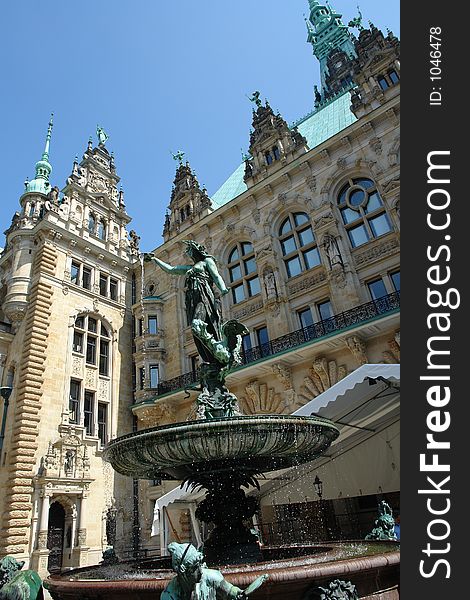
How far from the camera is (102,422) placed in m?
22.4

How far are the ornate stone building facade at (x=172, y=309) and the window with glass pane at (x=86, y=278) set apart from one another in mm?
66

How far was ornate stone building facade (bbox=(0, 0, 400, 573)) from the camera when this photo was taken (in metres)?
17.3

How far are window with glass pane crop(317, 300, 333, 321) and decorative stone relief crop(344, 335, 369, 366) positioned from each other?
2847 mm

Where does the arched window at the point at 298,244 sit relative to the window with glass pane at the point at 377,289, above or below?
above

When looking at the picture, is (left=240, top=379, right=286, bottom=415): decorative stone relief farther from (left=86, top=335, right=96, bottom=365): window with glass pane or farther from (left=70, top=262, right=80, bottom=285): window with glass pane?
(left=70, top=262, right=80, bottom=285): window with glass pane

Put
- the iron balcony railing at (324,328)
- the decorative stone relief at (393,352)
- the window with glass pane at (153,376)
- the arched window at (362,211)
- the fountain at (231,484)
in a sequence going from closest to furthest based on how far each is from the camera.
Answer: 1. the fountain at (231,484)
2. the decorative stone relief at (393,352)
3. the iron balcony railing at (324,328)
4. the arched window at (362,211)
5. the window with glass pane at (153,376)

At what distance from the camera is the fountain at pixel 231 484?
362cm

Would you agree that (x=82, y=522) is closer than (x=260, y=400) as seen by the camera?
No

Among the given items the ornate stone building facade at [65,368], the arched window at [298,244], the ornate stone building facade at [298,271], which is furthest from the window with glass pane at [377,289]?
the ornate stone building facade at [65,368]

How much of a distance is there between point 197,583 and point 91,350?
22.3 m

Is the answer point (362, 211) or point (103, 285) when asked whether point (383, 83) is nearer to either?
point (362, 211)

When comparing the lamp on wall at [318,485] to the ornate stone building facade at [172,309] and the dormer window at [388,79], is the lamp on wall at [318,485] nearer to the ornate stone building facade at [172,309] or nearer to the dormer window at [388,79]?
the ornate stone building facade at [172,309]

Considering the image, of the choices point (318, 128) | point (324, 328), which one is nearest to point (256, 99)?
point (318, 128)

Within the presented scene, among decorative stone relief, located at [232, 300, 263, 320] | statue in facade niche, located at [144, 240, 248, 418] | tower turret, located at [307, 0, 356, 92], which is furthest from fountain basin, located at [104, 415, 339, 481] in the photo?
tower turret, located at [307, 0, 356, 92]
